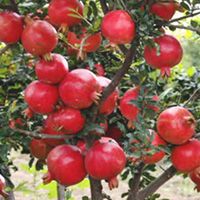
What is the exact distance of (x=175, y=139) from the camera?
1028 mm

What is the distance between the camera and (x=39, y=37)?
90 centimetres

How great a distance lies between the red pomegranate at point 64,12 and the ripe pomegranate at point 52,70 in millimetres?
66

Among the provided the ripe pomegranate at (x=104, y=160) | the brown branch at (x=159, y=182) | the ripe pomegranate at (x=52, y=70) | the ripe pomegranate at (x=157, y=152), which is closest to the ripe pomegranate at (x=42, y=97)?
the ripe pomegranate at (x=52, y=70)

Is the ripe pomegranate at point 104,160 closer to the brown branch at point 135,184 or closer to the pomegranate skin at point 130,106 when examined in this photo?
the pomegranate skin at point 130,106

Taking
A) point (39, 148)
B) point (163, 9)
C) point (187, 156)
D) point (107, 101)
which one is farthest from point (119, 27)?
point (39, 148)

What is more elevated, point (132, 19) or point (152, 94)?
point (132, 19)

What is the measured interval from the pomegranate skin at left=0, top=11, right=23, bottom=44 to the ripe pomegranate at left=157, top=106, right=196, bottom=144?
0.33 meters

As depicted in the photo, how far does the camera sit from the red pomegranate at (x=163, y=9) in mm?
871

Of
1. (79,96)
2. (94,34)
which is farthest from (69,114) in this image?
(94,34)

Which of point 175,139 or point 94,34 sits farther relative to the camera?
point 175,139

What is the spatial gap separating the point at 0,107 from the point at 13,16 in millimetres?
365

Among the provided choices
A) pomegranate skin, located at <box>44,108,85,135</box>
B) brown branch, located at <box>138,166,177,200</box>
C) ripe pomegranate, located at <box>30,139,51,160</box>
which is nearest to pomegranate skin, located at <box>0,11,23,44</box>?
pomegranate skin, located at <box>44,108,85,135</box>

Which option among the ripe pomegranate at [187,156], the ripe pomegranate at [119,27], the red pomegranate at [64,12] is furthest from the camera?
the ripe pomegranate at [187,156]

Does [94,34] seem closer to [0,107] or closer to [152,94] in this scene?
[152,94]
